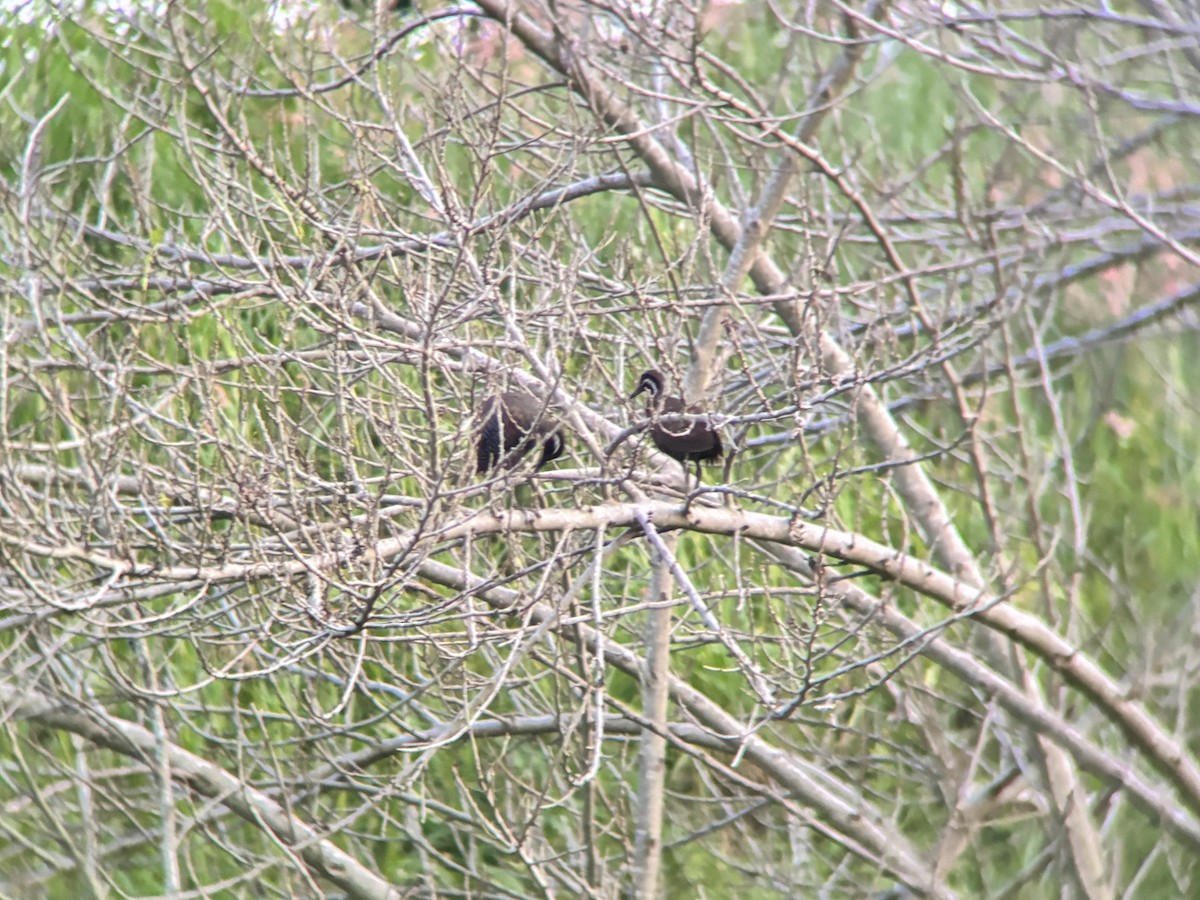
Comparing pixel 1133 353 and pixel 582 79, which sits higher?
pixel 582 79

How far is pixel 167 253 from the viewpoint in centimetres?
471

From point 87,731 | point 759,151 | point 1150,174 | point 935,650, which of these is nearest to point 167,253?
point 87,731

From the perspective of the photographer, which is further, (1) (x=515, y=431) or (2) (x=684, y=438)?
Result: (1) (x=515, y=431)

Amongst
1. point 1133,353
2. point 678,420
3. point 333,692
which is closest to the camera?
point 678,420

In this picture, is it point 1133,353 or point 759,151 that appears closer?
point 759,151

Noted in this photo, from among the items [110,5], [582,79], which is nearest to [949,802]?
[582,79]

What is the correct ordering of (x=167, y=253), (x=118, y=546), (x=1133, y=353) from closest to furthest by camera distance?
(x=118, y=546)
(x=167, y=253)
(x=1133, y=353)

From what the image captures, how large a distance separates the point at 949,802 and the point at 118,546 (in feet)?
5.99

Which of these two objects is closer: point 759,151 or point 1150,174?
point 759,151

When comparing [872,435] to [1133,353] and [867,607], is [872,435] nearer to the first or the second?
[867,607]

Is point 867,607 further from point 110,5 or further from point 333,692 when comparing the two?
point 110,5

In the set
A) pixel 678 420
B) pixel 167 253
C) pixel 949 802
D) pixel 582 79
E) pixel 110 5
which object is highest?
pixel 110 5

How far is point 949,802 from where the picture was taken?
327 cm

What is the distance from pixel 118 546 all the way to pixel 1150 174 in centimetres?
522
